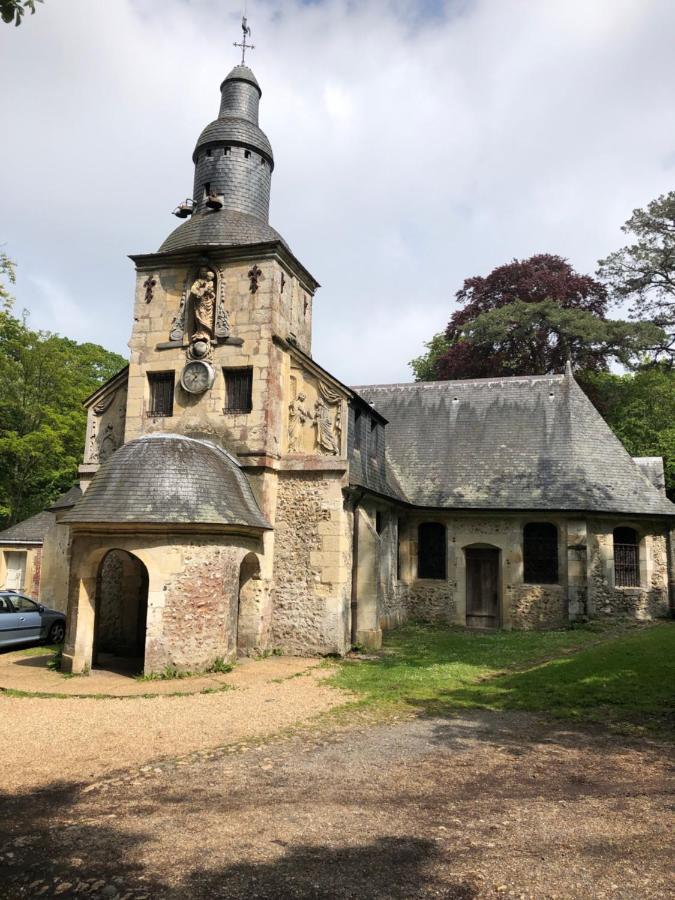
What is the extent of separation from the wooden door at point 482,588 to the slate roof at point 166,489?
30.0ft

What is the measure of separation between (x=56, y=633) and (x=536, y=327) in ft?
80.0

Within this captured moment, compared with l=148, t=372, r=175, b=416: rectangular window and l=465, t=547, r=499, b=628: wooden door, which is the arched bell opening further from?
l=465, t=547, r=499, b=628: wooden door

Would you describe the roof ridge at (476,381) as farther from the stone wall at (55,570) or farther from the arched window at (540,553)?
the stone wall at (55,570)

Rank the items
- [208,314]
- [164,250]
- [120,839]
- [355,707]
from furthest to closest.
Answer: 1. [164,250]
2. [208,314]
3. [355,707]
4. [120,839]

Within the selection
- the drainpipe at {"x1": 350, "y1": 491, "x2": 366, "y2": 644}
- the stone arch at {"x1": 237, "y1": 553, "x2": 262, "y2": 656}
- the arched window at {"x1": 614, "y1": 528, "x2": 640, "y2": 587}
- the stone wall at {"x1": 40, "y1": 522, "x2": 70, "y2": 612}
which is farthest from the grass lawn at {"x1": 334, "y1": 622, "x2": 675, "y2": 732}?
the stone wall at {"x1": 40, "y1": 522, "x2": 70, "y2": 612}

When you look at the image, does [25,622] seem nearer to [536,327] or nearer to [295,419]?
[295,419]

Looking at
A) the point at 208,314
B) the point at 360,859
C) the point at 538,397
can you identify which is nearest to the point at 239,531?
the point at 208,314

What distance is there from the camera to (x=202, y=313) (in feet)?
52.7

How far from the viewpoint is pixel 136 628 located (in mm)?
15758

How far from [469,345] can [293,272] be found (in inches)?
679

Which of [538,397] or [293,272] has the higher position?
[293,272]

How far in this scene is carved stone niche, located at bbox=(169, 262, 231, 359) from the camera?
1606 cm

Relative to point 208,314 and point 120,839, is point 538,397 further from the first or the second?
point 120,839

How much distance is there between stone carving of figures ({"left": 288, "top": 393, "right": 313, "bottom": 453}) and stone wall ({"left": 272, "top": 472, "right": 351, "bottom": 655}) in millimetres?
784
